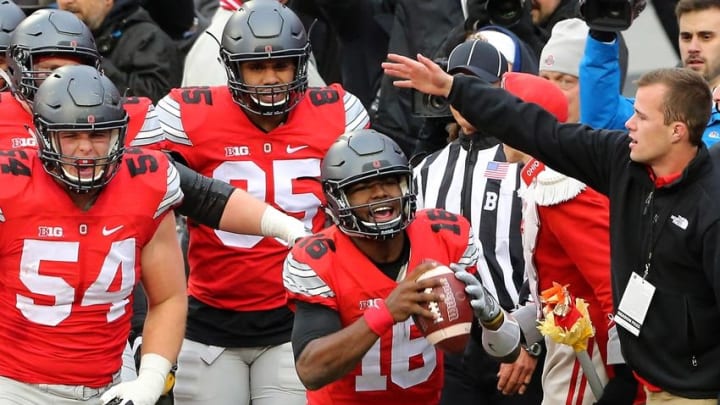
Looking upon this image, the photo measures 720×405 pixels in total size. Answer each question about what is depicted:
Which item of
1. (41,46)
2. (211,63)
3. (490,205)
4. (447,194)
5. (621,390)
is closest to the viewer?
(621,390)

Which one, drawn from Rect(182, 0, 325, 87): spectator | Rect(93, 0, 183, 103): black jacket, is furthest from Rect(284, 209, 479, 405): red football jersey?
Rect(93, 0, 183, 103): black jacket

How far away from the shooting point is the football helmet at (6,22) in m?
6.96

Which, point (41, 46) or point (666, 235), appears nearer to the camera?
point (666, 235)

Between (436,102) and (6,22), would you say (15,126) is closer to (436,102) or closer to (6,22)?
(6,22)

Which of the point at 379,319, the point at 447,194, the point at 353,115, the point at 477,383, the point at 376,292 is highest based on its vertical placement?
the point at 379,319

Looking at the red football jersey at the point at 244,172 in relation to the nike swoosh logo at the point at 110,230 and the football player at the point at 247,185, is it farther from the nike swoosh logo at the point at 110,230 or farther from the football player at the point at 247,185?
the nike swoosh logo at the point at 110,230

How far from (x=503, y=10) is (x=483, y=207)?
1431 millimetres

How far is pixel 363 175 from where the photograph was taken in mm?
5414

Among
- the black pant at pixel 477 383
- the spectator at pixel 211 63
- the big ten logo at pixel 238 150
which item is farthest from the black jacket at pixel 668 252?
the spectator at pixel 211 63

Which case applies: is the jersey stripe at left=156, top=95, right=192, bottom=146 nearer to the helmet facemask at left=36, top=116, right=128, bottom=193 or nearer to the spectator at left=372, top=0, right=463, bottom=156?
the helmet facemask at left=36, top=116, right=128, bottom=193

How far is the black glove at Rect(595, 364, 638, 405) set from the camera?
572cm

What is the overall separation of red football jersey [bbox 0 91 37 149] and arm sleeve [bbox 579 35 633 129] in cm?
221

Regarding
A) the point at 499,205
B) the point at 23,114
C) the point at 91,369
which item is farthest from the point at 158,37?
the point at 91,369

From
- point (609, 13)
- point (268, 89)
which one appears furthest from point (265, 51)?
point (609, 13)
